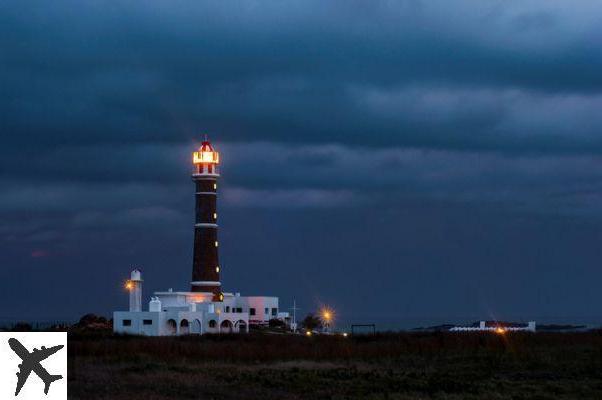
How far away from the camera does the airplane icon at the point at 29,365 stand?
70.9ft

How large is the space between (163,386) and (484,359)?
54.9 ft

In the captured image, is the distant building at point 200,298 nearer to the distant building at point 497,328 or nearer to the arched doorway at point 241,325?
the arched doorway at point 241,325

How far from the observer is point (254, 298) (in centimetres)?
10212

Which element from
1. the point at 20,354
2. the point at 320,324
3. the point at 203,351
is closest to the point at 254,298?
the point at 320,324

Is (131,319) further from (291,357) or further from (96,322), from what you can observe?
(291,357)

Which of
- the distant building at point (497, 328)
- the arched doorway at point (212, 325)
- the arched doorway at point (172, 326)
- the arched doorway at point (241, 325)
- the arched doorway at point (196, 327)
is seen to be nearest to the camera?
the distant building at point (497, 328)

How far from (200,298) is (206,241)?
5.36 m

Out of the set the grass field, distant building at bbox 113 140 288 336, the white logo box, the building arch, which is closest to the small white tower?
distant building at bbox 113 140 288 336

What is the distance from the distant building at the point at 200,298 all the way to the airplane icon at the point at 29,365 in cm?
6007

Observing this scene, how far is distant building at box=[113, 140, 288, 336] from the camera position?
8308 cm

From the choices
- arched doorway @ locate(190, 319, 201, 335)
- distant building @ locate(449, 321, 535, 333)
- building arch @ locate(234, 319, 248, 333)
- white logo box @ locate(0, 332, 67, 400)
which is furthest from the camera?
building arch @ locate(234, 319, 248, 333)

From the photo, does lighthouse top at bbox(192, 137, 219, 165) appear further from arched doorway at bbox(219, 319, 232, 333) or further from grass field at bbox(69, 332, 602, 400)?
grass field at bbox(69, 332, 602, 400)

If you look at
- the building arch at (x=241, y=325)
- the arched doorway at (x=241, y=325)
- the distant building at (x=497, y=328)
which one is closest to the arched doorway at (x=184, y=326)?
the building arch at (x=241, y=325)

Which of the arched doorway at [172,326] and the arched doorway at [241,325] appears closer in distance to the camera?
the arched doorway at [172,326]
